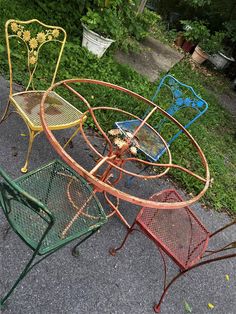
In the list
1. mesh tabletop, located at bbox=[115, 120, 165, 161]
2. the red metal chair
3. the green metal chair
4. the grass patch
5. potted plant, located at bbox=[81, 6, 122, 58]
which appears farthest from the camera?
potted plant, located at bbox=[81, 6, 122, 58]

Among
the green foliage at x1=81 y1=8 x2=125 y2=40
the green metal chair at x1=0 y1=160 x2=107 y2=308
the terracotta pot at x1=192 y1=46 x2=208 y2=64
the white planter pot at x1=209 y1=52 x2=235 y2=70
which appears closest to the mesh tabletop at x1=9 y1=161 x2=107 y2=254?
the green metal chair at x1=0 y1=160 x2=107 y2=308

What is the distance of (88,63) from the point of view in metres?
4.57

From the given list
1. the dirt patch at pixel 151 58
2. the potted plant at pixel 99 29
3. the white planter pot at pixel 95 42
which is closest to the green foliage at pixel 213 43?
the dirt patch at pixel 151 58

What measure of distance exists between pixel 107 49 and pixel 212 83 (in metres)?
3.20

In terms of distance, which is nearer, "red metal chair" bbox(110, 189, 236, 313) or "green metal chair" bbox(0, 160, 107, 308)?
"green metal chair" bbox(0, 160, 107, 308)

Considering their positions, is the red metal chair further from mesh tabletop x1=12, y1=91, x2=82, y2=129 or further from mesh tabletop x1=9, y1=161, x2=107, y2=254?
mesh tabletop x1=12, y1=91, x2=82, y2=129

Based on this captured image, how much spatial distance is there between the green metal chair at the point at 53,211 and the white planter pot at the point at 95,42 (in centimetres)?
293

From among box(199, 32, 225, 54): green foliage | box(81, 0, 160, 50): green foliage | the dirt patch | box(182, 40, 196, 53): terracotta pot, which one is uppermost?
box(81, 0, 160, 50): green foliage

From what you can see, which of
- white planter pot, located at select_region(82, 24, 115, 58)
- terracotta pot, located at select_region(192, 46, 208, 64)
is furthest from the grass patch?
terracotta pot, located at select_region(192, 46, 208, 64)

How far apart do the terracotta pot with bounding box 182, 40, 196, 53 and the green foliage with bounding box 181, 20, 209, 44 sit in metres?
0.10

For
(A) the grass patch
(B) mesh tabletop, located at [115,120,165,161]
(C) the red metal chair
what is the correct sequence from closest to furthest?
(C) the red metal chair < (B) mesh tabletop, located at [115,120,165,161] < (A) the grass patch

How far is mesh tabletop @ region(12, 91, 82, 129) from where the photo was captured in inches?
101

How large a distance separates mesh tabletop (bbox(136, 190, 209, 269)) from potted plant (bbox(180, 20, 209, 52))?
6306 mm

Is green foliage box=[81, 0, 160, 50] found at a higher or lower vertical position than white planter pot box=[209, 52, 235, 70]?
higher
